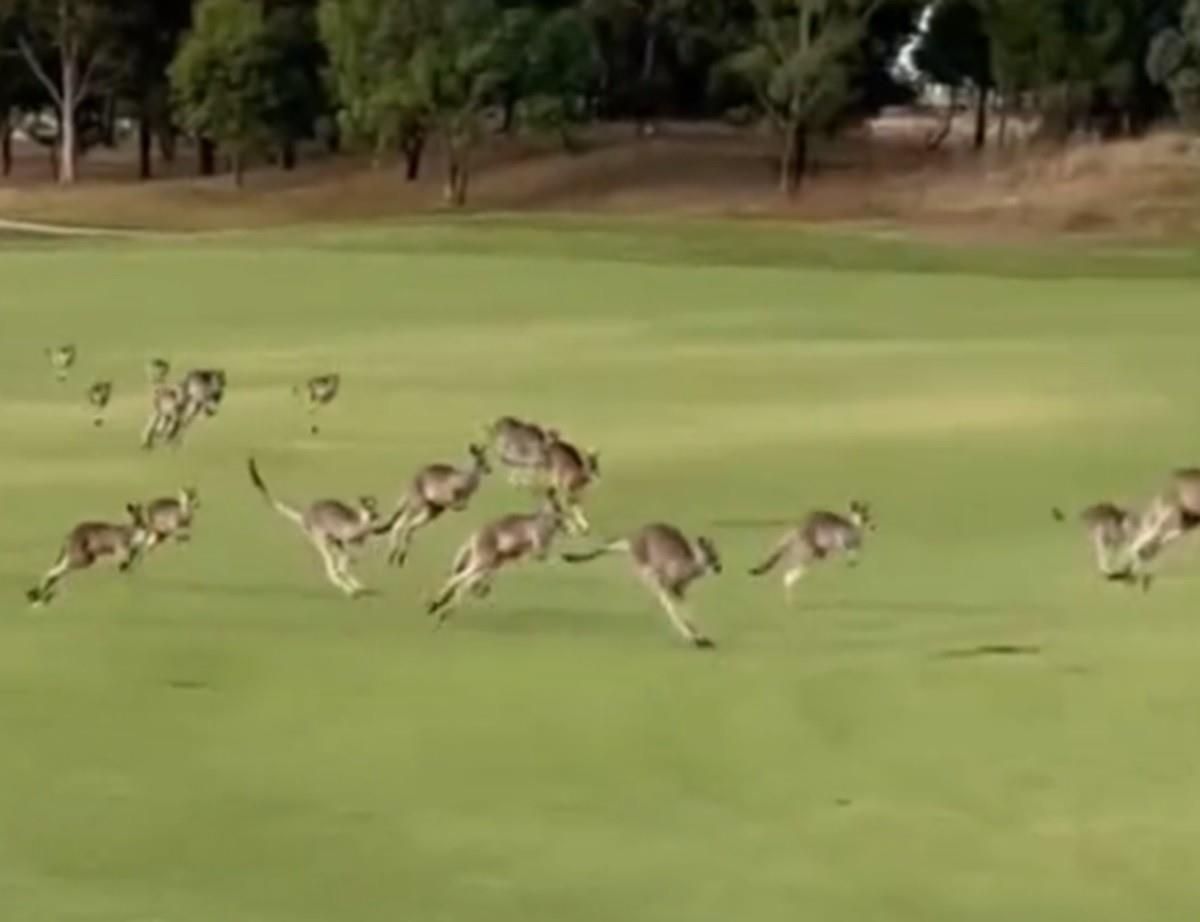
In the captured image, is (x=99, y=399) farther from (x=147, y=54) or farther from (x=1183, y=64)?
(x=147, y=54)

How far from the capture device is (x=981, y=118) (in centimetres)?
5466

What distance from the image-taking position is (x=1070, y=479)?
13617 millimetres

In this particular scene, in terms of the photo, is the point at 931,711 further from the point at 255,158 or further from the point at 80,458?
the point at 255,158

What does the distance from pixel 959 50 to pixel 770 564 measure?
45.1 meters

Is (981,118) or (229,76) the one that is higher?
(229,76)

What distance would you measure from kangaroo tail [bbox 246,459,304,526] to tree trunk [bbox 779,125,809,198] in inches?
1429

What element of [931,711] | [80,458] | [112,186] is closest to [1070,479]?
[80,458]

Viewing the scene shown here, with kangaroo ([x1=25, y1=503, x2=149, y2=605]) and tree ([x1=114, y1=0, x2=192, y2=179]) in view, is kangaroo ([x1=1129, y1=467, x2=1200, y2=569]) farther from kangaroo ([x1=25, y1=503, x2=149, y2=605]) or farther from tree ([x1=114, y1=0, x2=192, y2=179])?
tree ([x1=114, y1=0, x2=192, y2=179])

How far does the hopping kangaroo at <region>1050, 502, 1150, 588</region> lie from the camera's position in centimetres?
1048

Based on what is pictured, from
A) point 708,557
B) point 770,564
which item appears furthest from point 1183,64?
point 708,557

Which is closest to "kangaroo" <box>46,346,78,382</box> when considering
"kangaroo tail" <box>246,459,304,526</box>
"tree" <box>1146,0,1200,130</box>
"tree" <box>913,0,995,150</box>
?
"kangaroo tail" <box>246,459,304,526</box>

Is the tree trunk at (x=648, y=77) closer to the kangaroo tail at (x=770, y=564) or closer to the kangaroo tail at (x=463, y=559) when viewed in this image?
the kangaroo tail at (x=770, y=564)

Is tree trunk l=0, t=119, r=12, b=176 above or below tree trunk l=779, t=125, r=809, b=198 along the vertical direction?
below

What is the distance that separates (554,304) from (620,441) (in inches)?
412
